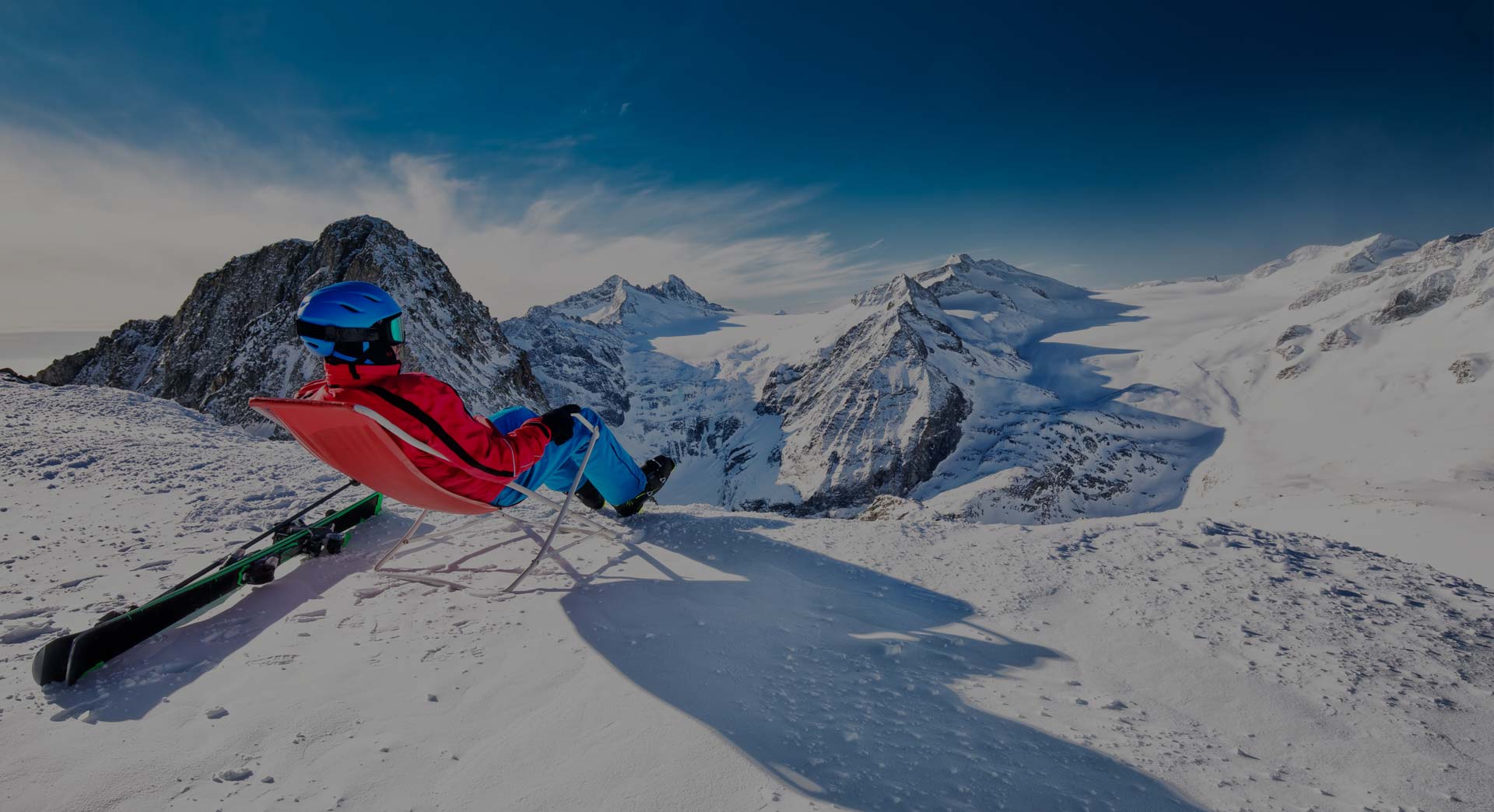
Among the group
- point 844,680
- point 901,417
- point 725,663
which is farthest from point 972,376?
point 725,663

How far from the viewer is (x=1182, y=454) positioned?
→ 318 feet

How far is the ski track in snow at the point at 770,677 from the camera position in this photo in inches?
81.1

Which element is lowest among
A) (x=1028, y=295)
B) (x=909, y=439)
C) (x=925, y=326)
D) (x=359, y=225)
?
(x=909, y=439)

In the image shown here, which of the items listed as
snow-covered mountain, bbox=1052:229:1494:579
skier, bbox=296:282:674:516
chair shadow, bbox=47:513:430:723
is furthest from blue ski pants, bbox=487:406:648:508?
snow-covered mountain, bbox=1052:229:1494:579

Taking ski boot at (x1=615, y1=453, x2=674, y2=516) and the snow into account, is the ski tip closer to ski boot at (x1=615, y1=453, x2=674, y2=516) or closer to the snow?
the snow

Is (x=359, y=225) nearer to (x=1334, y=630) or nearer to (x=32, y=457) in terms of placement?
(x=32, y=457)

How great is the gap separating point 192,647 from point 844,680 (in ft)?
11.4

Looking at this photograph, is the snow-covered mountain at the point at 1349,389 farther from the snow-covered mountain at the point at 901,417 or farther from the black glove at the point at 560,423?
the black glove at the point at 560,423

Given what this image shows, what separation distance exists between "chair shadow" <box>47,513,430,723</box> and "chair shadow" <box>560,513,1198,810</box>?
1771 millimetres

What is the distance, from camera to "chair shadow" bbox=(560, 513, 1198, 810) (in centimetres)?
211

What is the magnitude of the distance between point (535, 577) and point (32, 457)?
7.31 meters

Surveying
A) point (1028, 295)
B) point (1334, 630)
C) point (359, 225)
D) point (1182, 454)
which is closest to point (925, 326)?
point (1182, 454)

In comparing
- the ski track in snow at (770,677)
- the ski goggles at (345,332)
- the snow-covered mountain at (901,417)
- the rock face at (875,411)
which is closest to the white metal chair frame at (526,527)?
the ski track in snow at (770,677)

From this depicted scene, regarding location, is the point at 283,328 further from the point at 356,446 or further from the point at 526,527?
the point at 356,446
